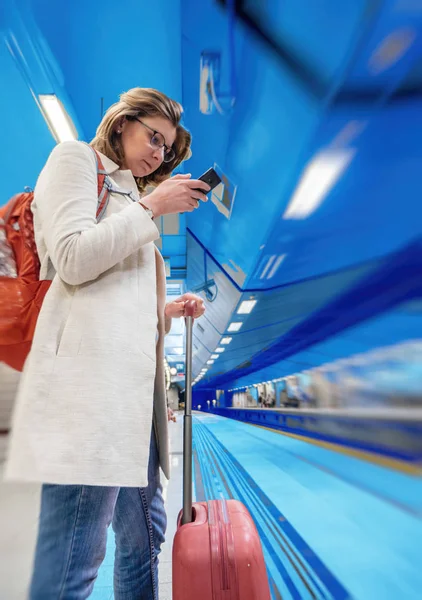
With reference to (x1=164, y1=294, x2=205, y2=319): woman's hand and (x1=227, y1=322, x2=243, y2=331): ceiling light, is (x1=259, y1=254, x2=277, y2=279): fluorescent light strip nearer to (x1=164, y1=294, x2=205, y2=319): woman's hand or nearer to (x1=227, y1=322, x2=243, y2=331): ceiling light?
(x1=227, y1=322, x2=243, y2=331): ceiling light

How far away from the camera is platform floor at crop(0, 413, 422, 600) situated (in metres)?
1.77

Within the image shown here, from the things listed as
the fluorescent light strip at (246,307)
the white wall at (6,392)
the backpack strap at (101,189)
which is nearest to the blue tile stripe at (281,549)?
the white wall at (6,392)

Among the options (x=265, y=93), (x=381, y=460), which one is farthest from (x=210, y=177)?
(x=381, y=460)

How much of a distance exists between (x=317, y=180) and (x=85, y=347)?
465 cm

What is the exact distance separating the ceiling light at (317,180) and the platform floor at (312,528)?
358 cm

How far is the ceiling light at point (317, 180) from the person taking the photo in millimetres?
4234

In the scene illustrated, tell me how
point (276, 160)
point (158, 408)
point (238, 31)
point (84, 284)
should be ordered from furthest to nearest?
point (276, 160), point (238, 31), point (158, 408), point (84, 284)

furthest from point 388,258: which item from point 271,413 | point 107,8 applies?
point 271,413

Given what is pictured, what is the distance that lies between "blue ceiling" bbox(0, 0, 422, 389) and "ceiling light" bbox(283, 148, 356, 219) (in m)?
0.03

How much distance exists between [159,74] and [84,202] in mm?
3506

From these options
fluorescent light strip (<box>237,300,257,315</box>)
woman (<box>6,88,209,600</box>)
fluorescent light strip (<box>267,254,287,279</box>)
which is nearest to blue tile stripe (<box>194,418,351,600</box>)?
woman (<box>6,88,209,600</box>)

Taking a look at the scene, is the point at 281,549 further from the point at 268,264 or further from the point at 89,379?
the point at 268,264

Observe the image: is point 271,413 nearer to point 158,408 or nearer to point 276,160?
point 276,160

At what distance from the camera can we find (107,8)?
119 inches
